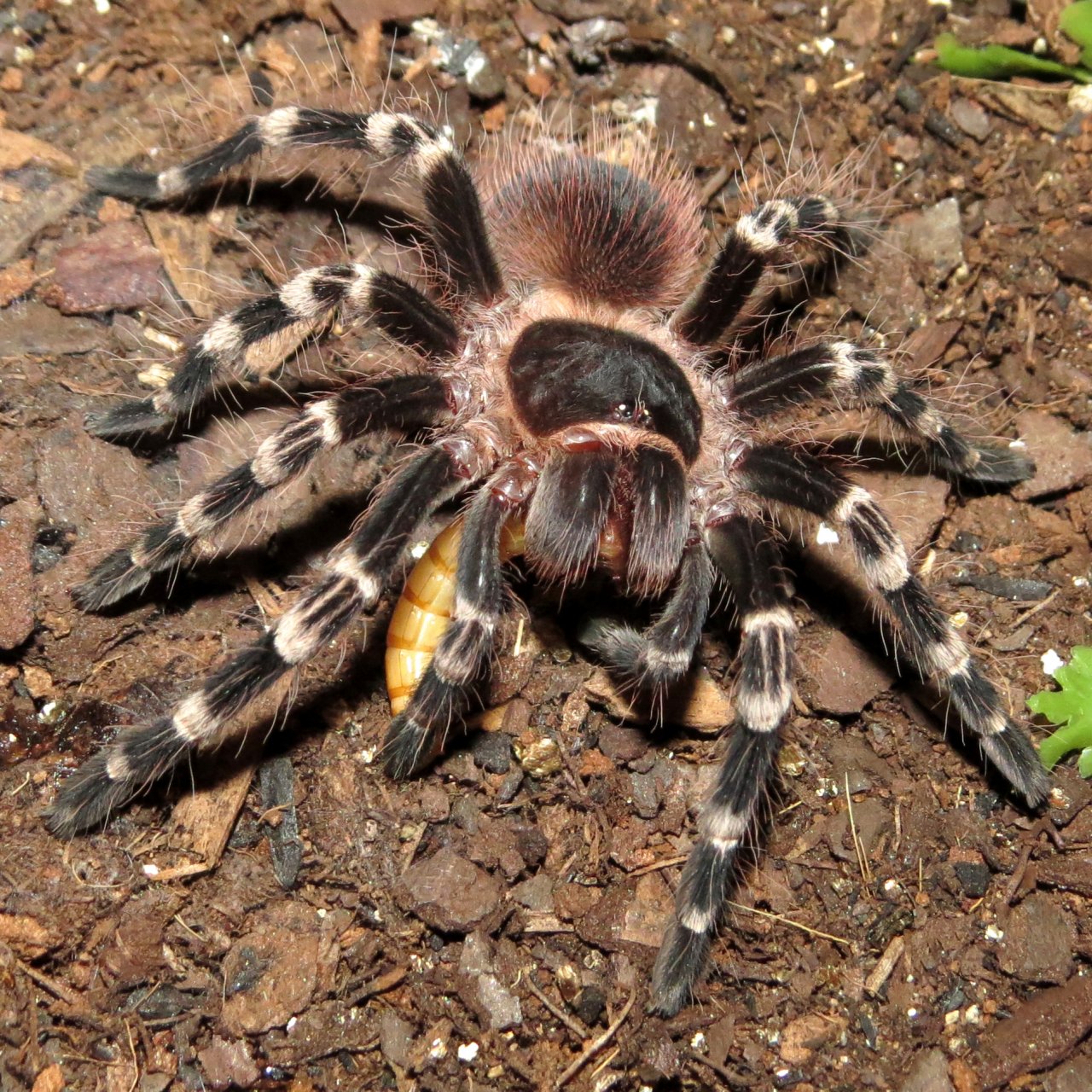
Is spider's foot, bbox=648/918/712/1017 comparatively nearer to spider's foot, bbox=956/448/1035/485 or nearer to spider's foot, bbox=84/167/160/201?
spider's foot, bbox=956/448/1035/485

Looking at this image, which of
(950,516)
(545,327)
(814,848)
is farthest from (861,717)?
(545,327)

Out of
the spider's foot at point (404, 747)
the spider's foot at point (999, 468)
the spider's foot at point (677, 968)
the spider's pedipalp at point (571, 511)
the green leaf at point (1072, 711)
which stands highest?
the spider's pedipalp at point (571, 511)

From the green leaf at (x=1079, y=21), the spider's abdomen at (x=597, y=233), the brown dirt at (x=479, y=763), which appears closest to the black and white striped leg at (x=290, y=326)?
the brown dirt at (x=479, y=763)

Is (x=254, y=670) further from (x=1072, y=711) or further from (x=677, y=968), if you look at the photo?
(x=1072, y=711)

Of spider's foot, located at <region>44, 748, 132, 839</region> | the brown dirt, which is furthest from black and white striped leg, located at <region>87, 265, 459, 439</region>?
spider's foot, located at <region>44, 748, 132, 839</region>

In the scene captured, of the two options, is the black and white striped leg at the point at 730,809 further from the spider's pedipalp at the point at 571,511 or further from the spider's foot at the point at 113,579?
the spider's foot at the point at 113,579

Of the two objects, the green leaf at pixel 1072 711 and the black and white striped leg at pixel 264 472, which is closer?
the black and white striped leg at pixel 264 472

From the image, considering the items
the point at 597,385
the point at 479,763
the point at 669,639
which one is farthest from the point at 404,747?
the point at 597,385
